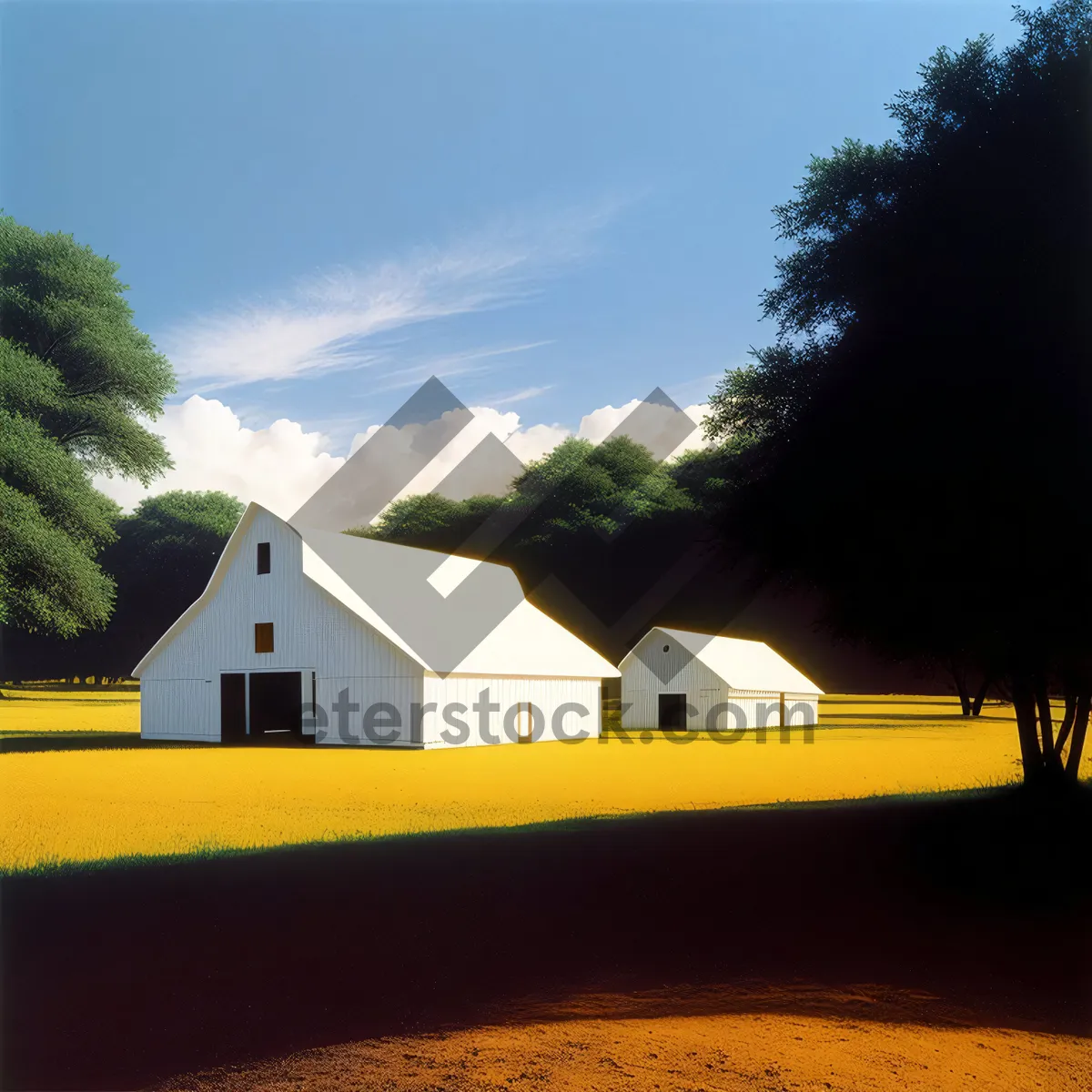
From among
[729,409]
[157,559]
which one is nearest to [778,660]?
[729,409]

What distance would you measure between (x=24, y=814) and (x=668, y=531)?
55045 millimetres

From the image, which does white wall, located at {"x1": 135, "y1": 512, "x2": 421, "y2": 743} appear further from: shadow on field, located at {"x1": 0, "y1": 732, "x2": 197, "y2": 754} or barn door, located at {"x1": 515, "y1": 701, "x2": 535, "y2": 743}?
barn door, located at {"x1": 515, "y1": 701, "x2": 535, "y2": 743}

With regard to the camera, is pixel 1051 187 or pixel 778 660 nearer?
pixel 1051 187

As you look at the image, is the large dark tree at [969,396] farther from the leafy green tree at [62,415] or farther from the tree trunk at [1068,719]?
the leafy green tree at [62,415]

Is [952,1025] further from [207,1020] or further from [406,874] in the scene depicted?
[406,874]

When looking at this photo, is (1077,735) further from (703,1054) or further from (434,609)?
(434,609)

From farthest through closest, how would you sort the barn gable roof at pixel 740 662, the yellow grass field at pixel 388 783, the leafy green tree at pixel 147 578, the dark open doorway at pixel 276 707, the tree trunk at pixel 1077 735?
the leafy green tree at pixel 147 578
the barn gable roof at pixel 740 662
the dark open doorway at pixel 276 707
the tree trunk at pixel 1077 735
the yellow grass field at pixel 388 783

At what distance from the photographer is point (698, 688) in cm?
4119

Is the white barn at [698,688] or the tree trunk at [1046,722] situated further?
the white barn at [698,688]

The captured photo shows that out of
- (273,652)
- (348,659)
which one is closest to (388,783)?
(348,659)

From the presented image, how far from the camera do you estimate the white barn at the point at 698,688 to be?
40844 mm

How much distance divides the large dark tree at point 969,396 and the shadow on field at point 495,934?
3.12 m

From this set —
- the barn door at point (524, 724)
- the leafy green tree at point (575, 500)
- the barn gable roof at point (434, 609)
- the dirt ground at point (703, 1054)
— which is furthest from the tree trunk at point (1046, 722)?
the leafy green tree at point (575, 500)

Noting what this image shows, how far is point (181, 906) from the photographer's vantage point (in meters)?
9.31
